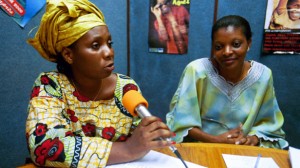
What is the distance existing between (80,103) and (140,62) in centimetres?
145

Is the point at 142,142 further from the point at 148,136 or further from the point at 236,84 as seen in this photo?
the point at 236,84

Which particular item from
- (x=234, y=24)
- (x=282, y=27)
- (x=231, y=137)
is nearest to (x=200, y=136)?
(x=231, y=137)

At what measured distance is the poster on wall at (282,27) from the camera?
6.09ft

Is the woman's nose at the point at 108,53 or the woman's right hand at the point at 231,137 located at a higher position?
the woman's nose at the point at 108,53

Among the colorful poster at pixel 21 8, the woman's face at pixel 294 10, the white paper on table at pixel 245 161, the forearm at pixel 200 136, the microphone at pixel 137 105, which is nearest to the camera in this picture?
the microphone at pixel 137 105

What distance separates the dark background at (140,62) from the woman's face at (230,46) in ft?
2.16

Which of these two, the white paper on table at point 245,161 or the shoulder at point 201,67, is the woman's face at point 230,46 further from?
the white paper on table at point 245,161

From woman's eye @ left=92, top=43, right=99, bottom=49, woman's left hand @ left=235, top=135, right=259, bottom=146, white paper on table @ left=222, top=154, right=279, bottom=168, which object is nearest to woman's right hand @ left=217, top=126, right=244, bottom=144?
woman's left hand @ left=235, top=135, right=259, bottom=146

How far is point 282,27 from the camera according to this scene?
190 cm

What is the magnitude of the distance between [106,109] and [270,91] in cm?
95

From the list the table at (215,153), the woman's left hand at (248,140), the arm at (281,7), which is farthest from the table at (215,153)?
the arm at (281,7)

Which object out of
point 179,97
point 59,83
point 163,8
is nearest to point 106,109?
point 59,83

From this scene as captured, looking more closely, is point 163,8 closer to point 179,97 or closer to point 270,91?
point 179,97

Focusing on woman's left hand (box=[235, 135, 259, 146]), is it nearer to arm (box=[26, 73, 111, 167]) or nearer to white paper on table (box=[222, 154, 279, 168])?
white paper on table (box=[222, 154, 279, 168])
